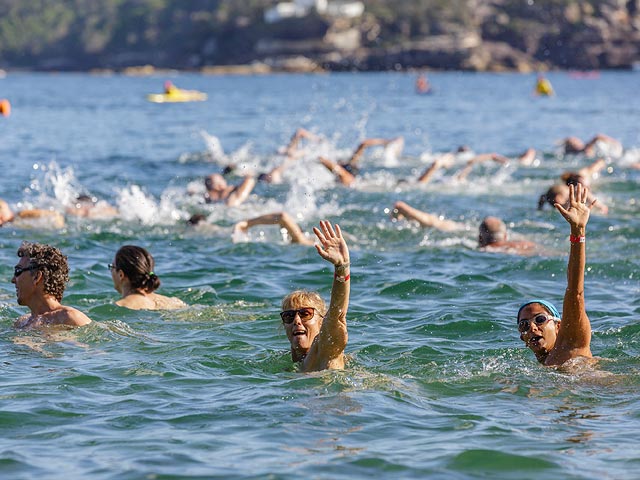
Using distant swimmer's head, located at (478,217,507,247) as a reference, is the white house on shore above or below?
above

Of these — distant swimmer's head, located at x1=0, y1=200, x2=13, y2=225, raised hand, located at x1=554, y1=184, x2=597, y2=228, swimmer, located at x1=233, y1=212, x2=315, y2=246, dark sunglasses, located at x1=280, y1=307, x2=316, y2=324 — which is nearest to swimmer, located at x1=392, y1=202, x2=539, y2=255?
swimmer, located at x1=233, y1=212, x2=315, y2=246

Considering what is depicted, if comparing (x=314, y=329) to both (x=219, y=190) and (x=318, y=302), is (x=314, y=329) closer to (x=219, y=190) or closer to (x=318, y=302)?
(x=318, y=302)

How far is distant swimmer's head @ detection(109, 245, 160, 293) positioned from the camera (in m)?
10.7

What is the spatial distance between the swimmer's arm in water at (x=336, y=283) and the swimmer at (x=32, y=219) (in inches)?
379

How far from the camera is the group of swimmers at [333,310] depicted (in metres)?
7.46

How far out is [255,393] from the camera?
8375mm

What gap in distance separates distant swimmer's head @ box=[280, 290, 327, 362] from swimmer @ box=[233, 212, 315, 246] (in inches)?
212

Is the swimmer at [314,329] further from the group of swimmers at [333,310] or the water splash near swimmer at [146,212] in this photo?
the water splash near swimmer at [146,212]

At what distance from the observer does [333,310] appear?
7.51 metres

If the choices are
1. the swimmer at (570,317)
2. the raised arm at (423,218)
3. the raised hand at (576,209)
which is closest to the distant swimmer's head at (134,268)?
the swimmer at (570,317)

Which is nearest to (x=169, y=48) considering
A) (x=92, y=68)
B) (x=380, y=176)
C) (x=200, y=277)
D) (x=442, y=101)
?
(x=92, y=68)

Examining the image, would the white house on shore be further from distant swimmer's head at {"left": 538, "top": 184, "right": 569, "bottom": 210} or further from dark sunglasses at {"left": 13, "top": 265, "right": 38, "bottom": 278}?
dark sunglasses at {"left": 13, "top": 265, "right": 38, "bottom": 278}

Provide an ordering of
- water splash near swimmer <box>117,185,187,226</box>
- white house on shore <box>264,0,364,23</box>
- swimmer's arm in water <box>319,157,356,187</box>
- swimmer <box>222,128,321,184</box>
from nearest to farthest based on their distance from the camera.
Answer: water splash near swimmer <box>117,185,187,226</box> → swimmer's arm in water <box>319,157,356,187</box> → swimmer <box>222,128,321,184</box> → white house on shore <box>264,0,364,23</box>

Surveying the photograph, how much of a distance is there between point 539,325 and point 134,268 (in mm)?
4175
